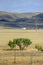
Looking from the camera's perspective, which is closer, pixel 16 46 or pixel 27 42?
pixel 27 42

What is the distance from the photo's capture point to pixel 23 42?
40781 millimetres

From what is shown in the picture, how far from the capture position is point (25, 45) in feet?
137

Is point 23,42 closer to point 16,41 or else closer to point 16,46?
point 16,41

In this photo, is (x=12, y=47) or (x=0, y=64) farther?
(x=12, y=47)

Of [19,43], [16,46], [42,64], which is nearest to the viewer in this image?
[42,64]

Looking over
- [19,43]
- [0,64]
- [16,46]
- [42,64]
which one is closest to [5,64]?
[0,64]

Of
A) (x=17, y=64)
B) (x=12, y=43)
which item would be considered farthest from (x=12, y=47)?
(x=17, y=64)

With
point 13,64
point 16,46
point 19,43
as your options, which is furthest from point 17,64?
point 16,46

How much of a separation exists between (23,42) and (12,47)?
80.9 inches

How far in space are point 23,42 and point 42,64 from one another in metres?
21.2

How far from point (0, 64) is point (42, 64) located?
296 centimetres

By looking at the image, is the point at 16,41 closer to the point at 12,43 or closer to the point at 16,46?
the point at 12,43

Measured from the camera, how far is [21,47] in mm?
41656

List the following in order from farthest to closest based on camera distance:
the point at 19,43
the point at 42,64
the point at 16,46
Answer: the point at 16,46 → the point at 19,43 → the point at 42,64
